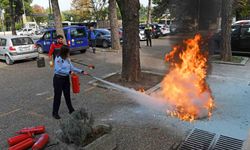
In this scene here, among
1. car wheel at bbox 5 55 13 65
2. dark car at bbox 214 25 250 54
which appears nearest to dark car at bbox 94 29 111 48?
car wheel at bbox 5 55 13 65

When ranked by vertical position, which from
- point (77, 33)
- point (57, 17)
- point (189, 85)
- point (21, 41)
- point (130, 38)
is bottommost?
point (189, 85)

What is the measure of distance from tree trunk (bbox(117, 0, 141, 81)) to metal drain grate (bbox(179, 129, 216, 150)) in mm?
3959

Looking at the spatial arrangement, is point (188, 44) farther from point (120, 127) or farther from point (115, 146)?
point (115, 146)

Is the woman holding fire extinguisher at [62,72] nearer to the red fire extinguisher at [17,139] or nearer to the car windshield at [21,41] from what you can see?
the red fire extinguisher at [17,139]

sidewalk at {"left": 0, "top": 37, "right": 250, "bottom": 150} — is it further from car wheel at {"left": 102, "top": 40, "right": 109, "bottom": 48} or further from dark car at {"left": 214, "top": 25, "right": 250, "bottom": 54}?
car wheel at {"left": 102, "top": 40, "right": 109, "bottom": 48}

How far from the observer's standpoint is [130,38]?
864 centimetres

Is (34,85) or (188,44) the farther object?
(34,85)

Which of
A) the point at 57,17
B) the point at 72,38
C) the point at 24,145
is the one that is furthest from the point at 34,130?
the point at 72,38

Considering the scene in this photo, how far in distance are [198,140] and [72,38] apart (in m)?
12.7

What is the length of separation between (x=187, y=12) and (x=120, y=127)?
111 inches

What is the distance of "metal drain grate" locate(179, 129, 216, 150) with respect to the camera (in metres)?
4.60

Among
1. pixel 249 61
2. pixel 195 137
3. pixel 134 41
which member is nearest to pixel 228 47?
pixel 249 61

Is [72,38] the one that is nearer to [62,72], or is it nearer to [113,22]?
[113,22]

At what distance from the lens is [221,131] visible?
5.16 metres
